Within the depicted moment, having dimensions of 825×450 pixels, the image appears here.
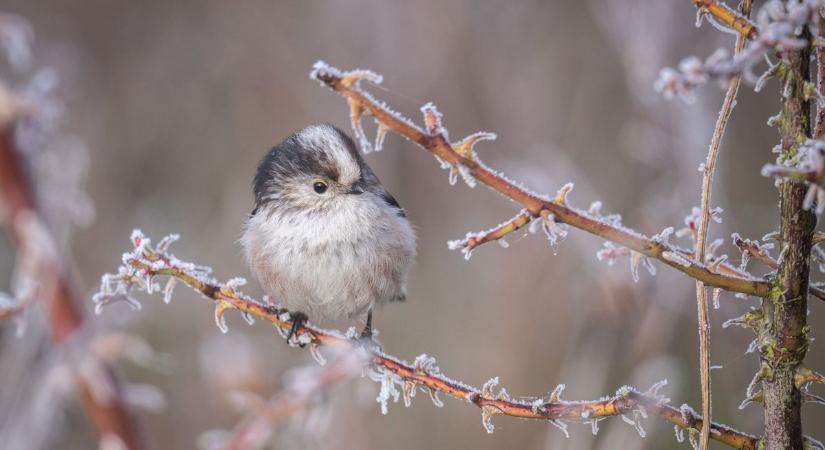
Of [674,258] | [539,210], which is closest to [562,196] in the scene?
[539,210]

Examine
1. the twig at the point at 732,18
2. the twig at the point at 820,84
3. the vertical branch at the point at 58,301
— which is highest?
the twig at the point at 732,18

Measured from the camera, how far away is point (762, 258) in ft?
4.83

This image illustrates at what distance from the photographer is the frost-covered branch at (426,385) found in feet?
4.69

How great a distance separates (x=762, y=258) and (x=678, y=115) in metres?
1.81

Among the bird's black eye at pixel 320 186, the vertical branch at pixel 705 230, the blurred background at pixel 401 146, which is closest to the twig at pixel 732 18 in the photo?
the vertical branch at pixel 705 230

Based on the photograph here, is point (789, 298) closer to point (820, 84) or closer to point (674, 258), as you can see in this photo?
point (674, 258)

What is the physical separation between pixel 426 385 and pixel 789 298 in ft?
2.28

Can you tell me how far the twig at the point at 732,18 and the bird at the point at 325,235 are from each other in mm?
1874

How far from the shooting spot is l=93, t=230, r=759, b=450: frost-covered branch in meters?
1.43

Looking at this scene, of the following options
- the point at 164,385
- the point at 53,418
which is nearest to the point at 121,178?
the point at 164,385

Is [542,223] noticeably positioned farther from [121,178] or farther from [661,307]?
[121,178]

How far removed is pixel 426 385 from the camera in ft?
5.37

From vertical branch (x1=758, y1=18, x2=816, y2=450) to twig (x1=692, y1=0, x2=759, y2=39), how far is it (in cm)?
8

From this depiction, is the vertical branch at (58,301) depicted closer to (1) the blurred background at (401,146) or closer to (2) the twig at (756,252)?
(2) the twig at (756,252)
